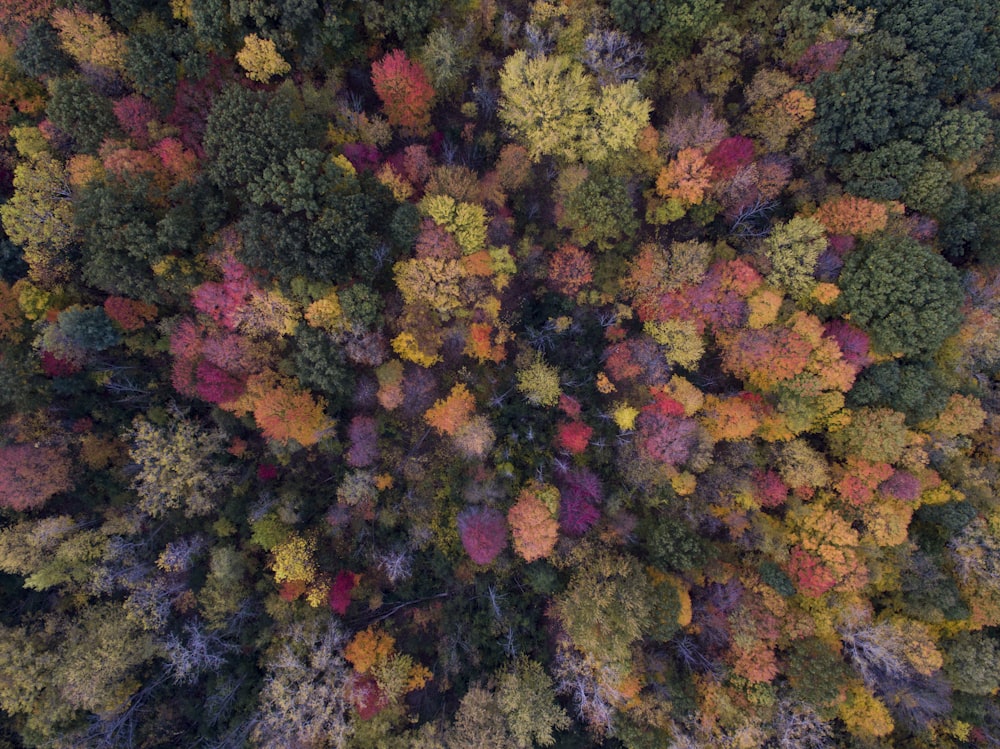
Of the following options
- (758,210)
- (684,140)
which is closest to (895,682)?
(758,210)

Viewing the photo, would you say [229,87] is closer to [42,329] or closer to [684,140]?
[42,329]

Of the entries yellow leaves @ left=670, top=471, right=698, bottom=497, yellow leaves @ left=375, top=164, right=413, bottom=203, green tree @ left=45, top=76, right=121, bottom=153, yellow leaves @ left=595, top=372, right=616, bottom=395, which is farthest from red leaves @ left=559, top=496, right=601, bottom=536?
green tree @ left=45, top=76, right=121, bottom=153

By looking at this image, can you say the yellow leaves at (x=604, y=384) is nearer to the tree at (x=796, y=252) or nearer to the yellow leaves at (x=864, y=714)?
the tree at (x=796, y=252)

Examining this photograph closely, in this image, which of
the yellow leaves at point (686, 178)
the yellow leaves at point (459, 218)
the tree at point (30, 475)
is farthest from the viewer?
the yellow leaves at point (686, 178)

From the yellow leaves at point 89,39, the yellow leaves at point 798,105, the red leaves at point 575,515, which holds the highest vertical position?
the yellow leaves at point 798,105

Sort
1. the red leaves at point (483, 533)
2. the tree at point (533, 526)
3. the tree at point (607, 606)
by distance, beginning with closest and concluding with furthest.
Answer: the tree at point (607, 606)
the tree at point (533, 526)
the red leaves at point (483, 533)

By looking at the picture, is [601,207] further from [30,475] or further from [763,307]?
[30,475]

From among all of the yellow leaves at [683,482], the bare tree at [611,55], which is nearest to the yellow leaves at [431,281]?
the bare tree at [611,55]
